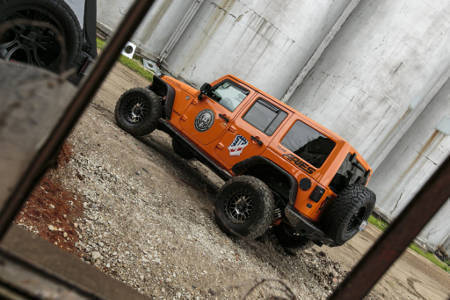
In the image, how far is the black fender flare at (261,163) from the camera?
4.65m

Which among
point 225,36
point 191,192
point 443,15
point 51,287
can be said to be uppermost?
point 443,15

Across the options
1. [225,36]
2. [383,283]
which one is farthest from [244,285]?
[225,36]

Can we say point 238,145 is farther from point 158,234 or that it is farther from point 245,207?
point 158,234

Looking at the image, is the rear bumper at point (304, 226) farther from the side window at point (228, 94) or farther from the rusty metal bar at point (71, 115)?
the rusty metal bar at point (71, 115)

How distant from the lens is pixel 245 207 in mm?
4703

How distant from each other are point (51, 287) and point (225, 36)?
12.5 meters

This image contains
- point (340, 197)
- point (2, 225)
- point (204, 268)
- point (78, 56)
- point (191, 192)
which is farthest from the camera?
point (191, 192)

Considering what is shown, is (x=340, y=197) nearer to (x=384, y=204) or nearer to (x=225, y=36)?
(x=225, y=36)

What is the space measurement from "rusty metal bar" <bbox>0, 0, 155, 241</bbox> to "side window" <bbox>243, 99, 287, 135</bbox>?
4133 millimetres

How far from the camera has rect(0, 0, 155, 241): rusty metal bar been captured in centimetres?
105

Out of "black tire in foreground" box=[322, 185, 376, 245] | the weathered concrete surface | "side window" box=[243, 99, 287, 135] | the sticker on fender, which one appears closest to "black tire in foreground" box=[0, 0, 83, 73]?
the sticker on fender

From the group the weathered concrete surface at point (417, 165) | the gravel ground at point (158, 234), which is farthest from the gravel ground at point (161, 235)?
the weathered concrete surface at point (417, 165)

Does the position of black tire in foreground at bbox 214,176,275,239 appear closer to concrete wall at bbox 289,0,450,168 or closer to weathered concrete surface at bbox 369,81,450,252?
concrete wall at bbox 289,0,450,168

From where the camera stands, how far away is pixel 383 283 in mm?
6348
